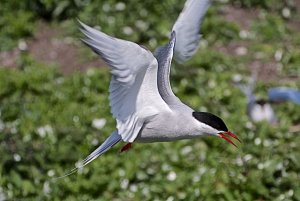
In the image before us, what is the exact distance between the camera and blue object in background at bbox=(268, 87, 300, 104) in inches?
270

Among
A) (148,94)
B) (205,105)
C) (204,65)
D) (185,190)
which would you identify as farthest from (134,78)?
(204,65)

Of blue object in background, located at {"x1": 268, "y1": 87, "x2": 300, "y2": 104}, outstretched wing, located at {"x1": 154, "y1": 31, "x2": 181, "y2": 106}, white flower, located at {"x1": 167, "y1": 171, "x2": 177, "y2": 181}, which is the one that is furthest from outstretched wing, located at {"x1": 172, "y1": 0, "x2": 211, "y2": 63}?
blue object in background, located at {"x1": 268, "y1": 87, "x2": 300, "y2": 104}

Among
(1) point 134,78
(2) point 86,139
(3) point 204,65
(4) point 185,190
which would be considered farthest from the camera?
(3) point 204,65

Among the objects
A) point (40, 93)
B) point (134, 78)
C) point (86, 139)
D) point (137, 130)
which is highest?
point (134, 78)

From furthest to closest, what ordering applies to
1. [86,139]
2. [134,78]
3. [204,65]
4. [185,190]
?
[204,65]
[86,139]
[185,190]
[134,78]

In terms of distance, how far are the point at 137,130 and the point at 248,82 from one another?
254 cm

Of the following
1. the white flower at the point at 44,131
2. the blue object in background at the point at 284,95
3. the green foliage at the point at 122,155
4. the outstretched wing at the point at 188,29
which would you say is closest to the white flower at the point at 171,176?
the green foliage at the point at 122,155

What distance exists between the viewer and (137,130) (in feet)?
15.5

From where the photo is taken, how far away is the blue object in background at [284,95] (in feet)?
22.5

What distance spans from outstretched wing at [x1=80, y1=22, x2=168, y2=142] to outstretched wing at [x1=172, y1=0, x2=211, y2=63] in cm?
78

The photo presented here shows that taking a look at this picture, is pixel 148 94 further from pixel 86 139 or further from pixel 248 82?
pixel 248 82

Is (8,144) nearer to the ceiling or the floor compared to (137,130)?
nearer to the floor

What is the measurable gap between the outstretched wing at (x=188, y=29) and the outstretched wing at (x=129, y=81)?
0.78m

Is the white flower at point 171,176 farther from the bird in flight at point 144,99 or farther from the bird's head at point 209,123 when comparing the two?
the bird's head at point 209,123
